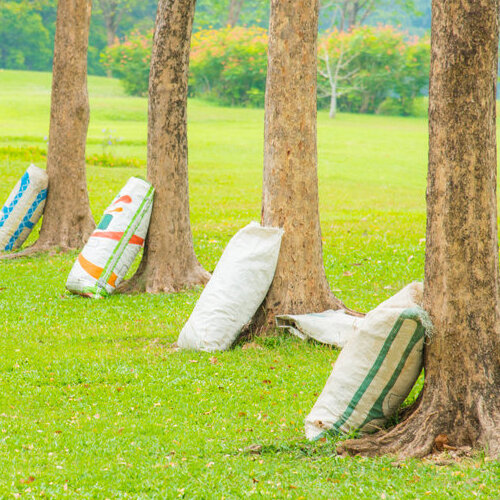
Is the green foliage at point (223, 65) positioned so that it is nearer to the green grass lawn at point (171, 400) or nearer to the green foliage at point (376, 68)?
the green foliage at point (376, 68)

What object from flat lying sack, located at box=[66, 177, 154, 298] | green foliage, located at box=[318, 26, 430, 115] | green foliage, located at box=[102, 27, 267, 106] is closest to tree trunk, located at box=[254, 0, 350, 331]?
flat lying sack, located at box=[66, 177, 154, 298]

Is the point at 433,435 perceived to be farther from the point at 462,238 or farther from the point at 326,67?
the point at 326,67

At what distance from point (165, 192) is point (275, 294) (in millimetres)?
2554

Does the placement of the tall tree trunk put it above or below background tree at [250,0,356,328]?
above

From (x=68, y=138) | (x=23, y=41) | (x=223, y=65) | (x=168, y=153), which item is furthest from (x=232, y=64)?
(x=168, y=153)

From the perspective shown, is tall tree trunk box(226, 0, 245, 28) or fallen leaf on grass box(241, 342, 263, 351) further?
tall tree trunk box(226, 0, 245, 28)

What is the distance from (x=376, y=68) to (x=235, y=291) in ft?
137

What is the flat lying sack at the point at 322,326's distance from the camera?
23.2 feet

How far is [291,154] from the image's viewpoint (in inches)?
292

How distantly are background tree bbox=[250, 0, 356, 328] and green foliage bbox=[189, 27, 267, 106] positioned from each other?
125 ft

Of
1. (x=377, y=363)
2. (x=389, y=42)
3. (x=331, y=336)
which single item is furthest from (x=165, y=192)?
(x=389, y=42)

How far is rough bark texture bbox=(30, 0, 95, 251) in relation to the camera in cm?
1190

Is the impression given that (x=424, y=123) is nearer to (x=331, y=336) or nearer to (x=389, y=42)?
(x=389, y=42)

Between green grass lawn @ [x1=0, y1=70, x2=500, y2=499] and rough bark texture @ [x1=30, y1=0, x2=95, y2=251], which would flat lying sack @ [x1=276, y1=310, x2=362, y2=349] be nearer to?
green grass lawn @ [x1=0, y1=70, x2=500, y2=499]
